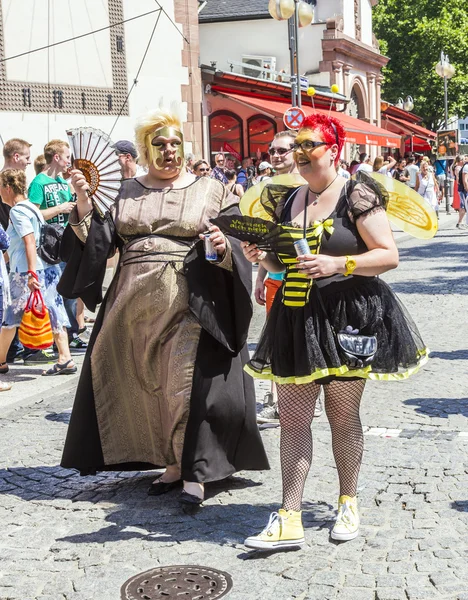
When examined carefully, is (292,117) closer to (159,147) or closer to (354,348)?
(159,147)

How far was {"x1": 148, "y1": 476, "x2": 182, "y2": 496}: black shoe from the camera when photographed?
15.7 feet

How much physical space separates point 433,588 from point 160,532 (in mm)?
1289

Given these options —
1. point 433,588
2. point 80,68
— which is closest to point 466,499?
point 433,588

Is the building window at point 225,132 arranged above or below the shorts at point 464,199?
above

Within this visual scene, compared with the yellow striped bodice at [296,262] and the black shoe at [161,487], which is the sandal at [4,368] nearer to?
the black shoe at [161,487]

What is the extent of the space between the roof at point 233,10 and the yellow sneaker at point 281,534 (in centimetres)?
3144

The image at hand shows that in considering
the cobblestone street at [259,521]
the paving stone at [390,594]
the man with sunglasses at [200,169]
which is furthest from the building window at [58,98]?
the paving stone at [390,594]

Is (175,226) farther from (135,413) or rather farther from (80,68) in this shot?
(80,68)

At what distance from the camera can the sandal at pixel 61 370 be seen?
316 inches

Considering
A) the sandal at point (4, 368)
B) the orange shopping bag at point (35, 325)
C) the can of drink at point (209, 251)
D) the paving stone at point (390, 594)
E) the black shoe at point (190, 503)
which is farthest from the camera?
the sandal at point (4, 368)

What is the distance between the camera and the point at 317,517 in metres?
4.35

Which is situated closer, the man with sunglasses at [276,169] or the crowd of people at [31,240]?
the man with sunglasses at [276,169]

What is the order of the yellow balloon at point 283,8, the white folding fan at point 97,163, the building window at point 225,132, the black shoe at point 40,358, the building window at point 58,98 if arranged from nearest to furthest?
the white folding fan at point 97,163 → the black shoe at point 40,358 → the building window at point 58,98 → the yellow balloon at point 283,8 → the building window at point 225,132

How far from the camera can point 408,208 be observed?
4.16m
